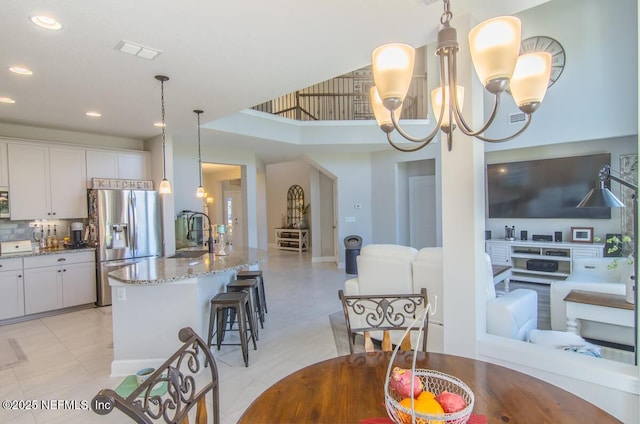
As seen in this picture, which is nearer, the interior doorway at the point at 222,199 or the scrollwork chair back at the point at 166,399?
the scrollwork chair back at the point at 166,399

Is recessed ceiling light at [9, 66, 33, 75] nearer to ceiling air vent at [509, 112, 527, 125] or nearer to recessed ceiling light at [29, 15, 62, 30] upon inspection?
recessed ceiling light at [29, 15, 62, 30]

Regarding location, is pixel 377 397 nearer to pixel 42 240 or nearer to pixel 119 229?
pixel 119 229

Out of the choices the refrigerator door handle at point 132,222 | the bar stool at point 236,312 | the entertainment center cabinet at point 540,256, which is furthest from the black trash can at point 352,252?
the refrigerator door handle at point 132,222

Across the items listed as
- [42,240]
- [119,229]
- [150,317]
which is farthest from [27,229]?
[150,317]

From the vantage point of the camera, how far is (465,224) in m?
2.22

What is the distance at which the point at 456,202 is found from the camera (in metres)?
2.27

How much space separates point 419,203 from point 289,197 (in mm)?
5008

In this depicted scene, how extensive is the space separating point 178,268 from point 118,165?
312 centimetres

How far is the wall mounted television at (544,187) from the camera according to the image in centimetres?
534

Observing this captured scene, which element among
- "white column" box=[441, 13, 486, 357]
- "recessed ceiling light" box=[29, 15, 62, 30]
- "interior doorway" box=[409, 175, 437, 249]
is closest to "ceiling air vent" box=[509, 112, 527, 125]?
"interior doorway" box=[409, 175, 437, 249]

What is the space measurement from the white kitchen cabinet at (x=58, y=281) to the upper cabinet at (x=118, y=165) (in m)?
1.19

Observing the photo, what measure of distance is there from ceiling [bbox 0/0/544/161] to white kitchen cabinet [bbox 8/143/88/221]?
0.87 metres

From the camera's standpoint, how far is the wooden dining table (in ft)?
3.66

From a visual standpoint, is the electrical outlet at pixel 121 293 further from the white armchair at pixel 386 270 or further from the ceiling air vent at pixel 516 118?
the ceiling air vent at pixel 516 118
